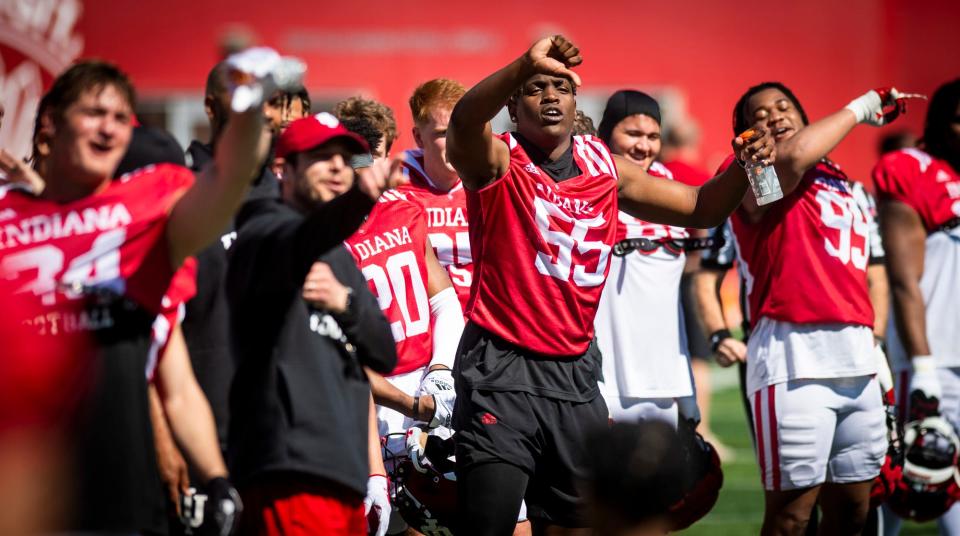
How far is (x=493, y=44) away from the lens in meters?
20.9

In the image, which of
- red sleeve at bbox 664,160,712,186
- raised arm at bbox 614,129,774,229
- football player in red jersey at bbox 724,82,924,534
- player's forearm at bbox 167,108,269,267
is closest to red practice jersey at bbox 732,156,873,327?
football player in red jersey at bbox 724,82,924,534

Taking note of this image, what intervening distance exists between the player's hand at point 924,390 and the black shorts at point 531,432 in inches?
99.0

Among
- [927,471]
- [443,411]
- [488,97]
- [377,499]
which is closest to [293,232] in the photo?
[488,97]

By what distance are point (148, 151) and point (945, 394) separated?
15.1 feet

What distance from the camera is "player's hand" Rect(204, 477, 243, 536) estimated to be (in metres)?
3.57

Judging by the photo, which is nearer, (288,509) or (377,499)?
(288,509)

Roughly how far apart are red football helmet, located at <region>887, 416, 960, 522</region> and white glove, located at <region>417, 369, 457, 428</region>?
2.55 meters

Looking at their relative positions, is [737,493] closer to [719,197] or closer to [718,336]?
[718,336]

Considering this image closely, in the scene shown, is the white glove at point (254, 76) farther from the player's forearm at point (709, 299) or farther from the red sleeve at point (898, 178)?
the red sleeve at point (898, 178)

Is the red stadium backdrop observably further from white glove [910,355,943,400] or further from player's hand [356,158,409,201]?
player's hand [356,158,409,201]

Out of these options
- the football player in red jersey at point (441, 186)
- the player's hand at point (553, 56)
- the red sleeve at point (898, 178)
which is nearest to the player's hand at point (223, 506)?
the player's hand at point (553, 56)

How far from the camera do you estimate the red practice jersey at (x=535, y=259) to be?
15.9 ft

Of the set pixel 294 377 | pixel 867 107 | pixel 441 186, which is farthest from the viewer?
pixel 441 186

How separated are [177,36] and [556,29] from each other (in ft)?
19.0
